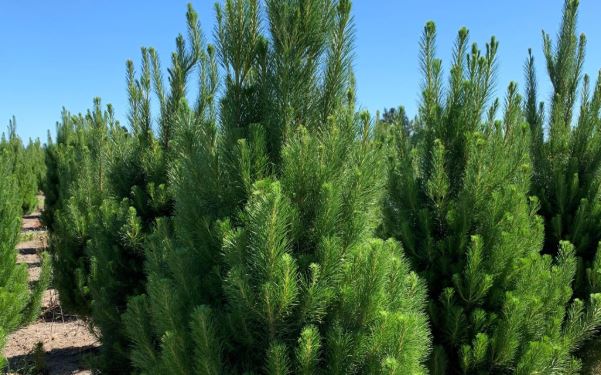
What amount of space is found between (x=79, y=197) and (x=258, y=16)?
4.51m

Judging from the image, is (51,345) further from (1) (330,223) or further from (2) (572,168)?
(2) (572,168)

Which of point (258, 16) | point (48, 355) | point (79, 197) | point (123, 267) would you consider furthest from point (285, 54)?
point (48, 355)

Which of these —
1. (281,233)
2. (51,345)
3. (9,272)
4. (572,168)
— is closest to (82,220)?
(9,272)

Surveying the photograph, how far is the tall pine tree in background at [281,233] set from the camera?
221 centimetres

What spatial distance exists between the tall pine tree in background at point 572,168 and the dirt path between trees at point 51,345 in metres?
4.72

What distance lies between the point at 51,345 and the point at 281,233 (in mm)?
6376

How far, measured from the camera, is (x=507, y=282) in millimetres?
3449

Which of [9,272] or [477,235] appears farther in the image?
[9,272]

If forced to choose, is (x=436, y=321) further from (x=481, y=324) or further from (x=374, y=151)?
(x=374, y=151)

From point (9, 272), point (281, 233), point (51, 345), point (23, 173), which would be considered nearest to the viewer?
point (281, 233)

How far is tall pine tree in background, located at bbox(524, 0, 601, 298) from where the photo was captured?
4719mm

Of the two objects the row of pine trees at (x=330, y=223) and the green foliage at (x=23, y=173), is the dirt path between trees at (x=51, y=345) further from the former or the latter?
the green foliage at (x=23, y=173)

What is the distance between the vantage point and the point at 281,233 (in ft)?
7.21

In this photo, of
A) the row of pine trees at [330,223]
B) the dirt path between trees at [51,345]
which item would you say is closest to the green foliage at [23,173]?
the dirt path between trees at [51,345]
